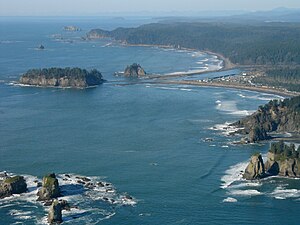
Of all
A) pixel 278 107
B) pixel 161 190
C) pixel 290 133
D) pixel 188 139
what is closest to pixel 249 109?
pixel 278 107

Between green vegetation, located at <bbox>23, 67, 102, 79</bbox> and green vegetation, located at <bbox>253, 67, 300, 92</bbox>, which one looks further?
green vegetation, located at <bbox>23, 67, 102, 79</bbox>

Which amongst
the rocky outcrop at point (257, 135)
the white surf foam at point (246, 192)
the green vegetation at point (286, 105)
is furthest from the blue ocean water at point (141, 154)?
the green vegetation at point (286, 105)

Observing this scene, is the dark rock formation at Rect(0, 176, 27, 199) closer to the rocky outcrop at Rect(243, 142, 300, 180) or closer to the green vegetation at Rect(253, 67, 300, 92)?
the rocky outcrop at Rect(243, 142, 300, 180)

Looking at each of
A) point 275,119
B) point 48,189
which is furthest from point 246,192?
point 275,119

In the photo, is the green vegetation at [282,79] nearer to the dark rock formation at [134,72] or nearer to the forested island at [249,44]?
the forested island at [249,44]

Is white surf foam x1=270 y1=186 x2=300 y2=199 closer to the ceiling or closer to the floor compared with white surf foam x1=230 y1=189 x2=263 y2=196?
closer to the floor

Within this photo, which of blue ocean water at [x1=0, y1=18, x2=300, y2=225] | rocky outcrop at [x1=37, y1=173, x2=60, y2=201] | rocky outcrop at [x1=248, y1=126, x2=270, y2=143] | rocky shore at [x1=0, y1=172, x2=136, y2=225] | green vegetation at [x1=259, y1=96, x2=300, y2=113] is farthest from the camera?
green vegetation at [x1=259, y1=96, x2=300, y2=113]

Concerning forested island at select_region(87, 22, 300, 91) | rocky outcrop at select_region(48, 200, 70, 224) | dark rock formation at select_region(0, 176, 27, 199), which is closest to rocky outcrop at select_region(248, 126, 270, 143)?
dark rock formation at select_region(0, 176, 27, 199)
